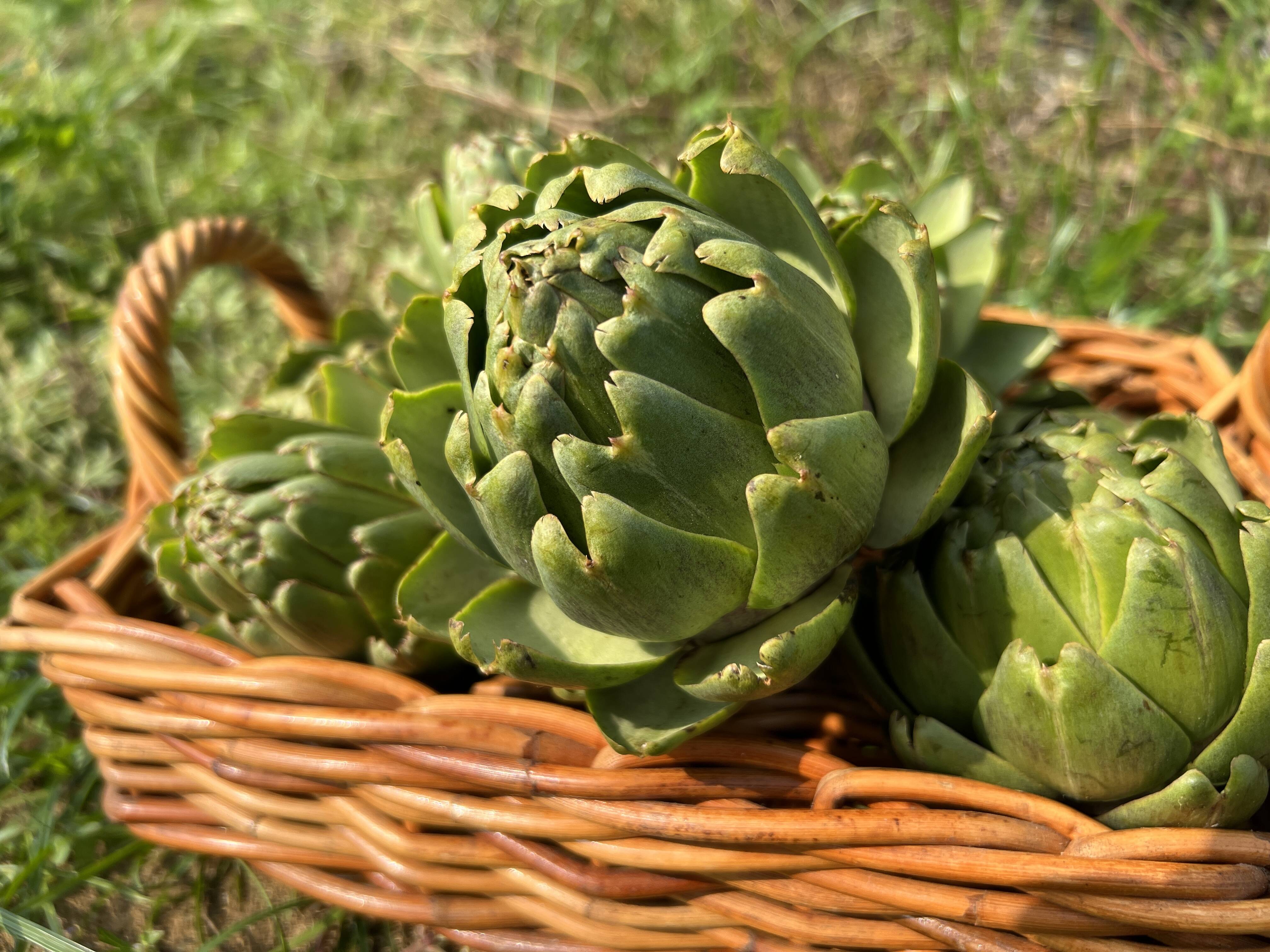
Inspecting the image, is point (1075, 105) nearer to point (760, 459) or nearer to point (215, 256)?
point (760, 459)

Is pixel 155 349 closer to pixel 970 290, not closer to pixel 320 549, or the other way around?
pixel 320 549

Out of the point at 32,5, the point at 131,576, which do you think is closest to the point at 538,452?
the point at 131,576

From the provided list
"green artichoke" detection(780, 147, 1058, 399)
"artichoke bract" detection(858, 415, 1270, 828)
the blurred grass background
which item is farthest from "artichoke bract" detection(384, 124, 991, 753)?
the blurred grass background

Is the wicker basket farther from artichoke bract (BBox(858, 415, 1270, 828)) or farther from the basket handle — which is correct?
the basket handle

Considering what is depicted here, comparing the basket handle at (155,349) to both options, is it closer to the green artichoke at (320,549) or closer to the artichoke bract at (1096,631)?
the green artichoke at (320,549)

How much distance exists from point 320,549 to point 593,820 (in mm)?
474

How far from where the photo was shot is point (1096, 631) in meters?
0.96

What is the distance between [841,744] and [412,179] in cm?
222

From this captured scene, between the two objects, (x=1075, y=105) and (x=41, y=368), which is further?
(x=41, y=368)

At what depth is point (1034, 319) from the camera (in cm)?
165

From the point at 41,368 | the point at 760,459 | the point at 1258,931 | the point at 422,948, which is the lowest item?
the point at 422,948

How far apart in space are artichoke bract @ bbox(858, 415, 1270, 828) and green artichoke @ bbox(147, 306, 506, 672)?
497 mm

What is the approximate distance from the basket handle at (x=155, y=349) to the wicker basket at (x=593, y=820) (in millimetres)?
201

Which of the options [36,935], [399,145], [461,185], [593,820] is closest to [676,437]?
[593,820]
